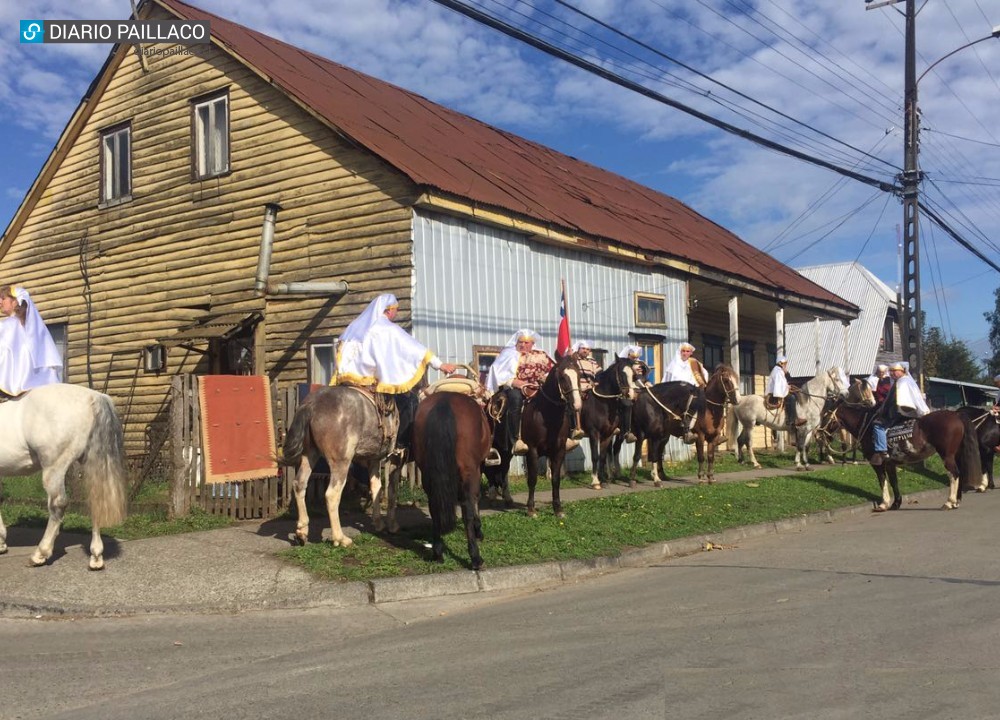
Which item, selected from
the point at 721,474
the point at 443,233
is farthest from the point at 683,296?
the point at 443,233

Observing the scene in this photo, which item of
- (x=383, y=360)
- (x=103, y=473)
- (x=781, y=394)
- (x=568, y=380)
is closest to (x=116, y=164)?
(x=383, y=360)

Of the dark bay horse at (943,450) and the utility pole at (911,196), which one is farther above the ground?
the utility pole at (911,196)

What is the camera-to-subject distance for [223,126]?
58.5ft

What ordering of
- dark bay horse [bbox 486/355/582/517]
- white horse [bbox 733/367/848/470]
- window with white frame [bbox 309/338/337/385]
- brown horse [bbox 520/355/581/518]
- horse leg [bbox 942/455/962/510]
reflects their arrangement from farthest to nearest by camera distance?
1. white horse [bbox 733/367/848/470]
2. window with white frame [bbox 309/338/337/385]
3. horse leg [bbox 942/455/962/510]
4. brown horse [bbox 520/355/581/518]
5. dark bay horse [bbox 486/355/582/517]

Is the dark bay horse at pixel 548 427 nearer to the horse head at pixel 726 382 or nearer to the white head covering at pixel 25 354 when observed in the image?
the white head covering at pixel 25 354

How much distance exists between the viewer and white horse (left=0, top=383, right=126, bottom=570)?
8.30 metres

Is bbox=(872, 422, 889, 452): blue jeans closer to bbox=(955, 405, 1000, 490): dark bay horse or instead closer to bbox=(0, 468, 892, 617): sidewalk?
bbox=(955, 405, 1000, 490): dark bay horse

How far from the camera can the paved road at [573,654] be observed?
4910 millimetres

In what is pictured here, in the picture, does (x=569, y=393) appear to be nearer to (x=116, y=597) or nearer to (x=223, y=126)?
(x=116, y=597)

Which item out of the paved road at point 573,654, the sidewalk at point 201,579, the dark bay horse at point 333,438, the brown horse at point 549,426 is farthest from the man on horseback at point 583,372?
the paved road at point 573,654

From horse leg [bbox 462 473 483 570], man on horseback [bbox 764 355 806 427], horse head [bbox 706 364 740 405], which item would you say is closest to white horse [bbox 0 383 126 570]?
horse leg [bbox 462 473 483 570]

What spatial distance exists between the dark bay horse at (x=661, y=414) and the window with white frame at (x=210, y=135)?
31.3 ft

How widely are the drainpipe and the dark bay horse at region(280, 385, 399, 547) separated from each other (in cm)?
572

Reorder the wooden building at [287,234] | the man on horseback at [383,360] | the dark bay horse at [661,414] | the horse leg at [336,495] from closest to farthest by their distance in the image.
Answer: the horse leg at [336,495]
the man on horseback at [383,360]
the wooden building at [287,234]
the dark bay horse at [661,414]
